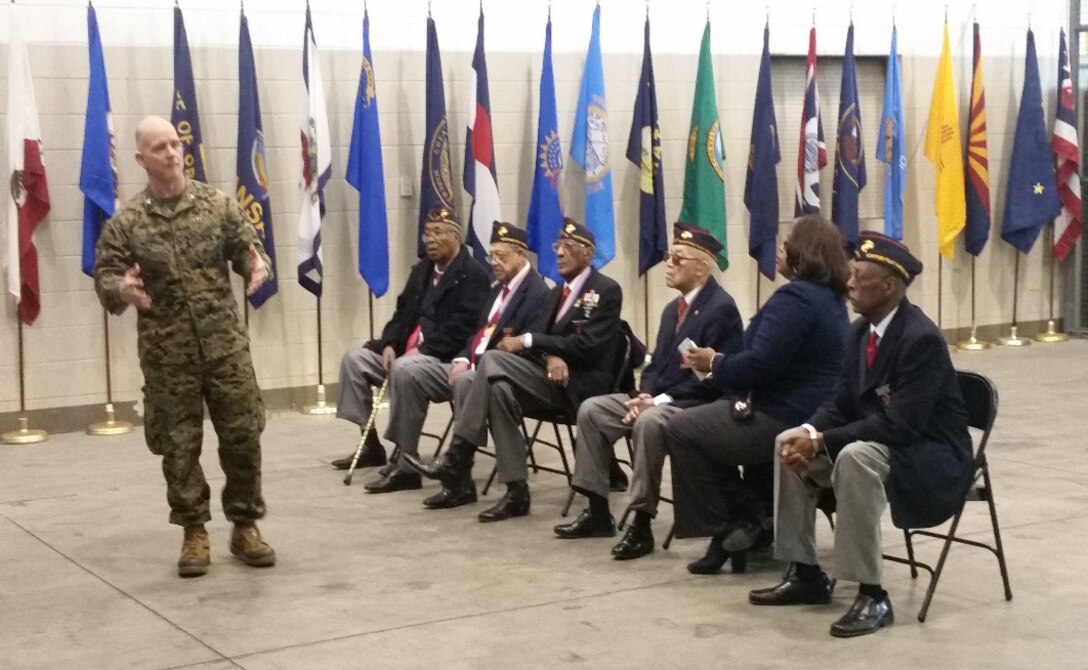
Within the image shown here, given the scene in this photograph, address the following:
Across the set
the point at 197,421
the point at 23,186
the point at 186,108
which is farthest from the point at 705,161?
the point at 197,421

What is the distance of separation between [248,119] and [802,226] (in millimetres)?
3976

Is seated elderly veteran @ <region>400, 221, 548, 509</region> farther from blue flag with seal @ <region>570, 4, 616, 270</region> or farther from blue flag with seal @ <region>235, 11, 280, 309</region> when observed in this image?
blue flag with seal @ <region>570, 4, 616, 270</region>

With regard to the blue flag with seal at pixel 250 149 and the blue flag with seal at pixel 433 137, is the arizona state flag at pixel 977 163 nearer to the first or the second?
the blue flag with seal at pixel 433 137

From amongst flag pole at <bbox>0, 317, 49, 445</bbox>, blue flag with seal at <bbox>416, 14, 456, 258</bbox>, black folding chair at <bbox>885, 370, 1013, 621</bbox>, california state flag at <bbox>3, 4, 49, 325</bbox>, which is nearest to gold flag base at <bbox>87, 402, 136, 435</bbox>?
flag pole at <bbox>0, 317, 49, 445</bbox>

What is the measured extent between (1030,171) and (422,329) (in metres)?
5.73

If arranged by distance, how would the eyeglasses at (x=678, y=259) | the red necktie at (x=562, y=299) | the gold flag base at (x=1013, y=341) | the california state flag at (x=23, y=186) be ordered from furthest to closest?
the gold flag base at (x=1013, y=341)
the california state flag at (x=23, y=186)
the red necktie at (x=562, y=299)
the eyeglasses at (x=678, y=259)

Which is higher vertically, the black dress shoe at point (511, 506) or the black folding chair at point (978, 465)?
the black folding chair at point (978, 465)

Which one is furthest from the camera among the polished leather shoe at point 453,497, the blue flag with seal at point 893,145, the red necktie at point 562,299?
the blue flag with seal at point 893,145

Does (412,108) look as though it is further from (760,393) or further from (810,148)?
(760,393)

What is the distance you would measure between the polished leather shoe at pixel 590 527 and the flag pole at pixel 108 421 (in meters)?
3.23

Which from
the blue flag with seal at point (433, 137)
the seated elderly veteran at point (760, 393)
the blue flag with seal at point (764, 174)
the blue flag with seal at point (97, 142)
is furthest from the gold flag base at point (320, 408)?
the seated elderly veteran at point (760, 393)

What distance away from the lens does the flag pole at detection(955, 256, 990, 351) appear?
33.7 ft

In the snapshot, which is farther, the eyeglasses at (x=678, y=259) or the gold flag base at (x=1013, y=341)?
the gold flag base at (x=1013, y=341)

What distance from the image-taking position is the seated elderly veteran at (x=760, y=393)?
4.68m
